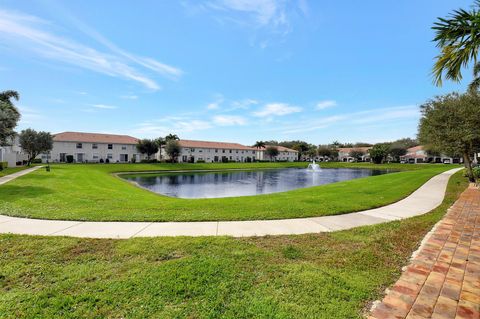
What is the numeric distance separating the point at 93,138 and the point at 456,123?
58.1 meters

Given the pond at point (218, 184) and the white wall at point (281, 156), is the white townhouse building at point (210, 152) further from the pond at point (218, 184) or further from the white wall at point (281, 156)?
the pond at point (218, 184)

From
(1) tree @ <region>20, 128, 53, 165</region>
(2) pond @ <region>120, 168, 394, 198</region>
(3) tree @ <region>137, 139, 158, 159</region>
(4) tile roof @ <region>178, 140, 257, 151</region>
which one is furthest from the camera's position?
(4) tile roof @ <region>178, 140, 257, 151</region>

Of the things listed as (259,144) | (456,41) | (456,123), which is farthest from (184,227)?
(259,144)

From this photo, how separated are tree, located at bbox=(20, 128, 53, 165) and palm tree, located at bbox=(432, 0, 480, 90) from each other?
42.7 meters


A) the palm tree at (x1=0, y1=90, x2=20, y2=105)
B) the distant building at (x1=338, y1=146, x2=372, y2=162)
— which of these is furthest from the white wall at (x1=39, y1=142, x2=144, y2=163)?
the distant building at (x1=338, y1=146, x2=372, y2=162)

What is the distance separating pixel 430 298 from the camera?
Answer: 2.86 meters

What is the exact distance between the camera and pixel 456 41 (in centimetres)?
440

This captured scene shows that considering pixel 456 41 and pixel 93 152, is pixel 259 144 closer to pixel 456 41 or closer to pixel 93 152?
pixel 93 152

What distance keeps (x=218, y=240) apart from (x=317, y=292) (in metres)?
2.25

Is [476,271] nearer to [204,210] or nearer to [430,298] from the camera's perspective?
[430,298]

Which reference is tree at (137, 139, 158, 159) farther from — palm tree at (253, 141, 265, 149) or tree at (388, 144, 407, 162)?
tree at (388, 144, 407, 162)

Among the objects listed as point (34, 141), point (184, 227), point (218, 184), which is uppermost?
point (34, 141)

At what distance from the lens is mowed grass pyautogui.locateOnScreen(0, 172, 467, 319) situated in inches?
105

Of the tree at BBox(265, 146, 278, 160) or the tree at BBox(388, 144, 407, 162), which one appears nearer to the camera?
the tree at BBox(388, 144, 407, 162)
